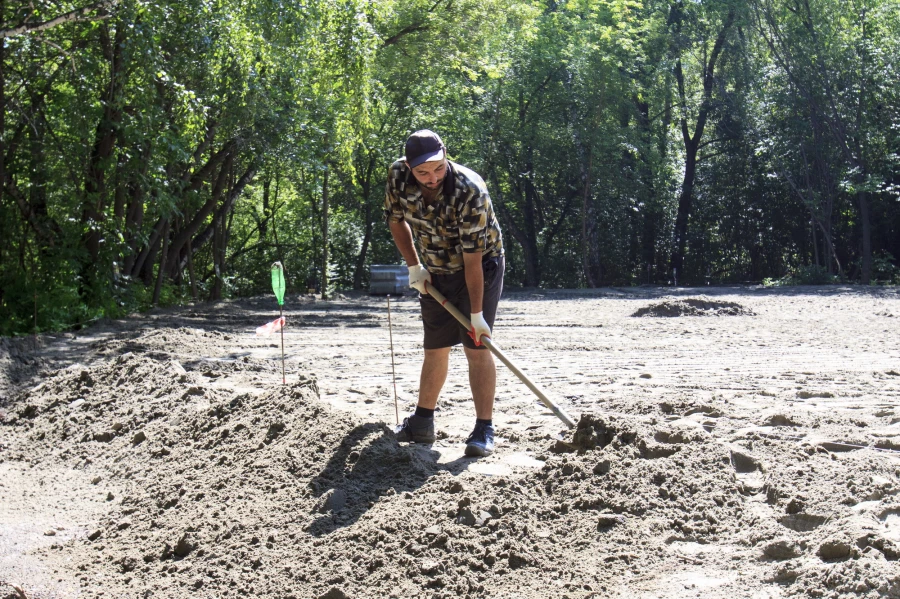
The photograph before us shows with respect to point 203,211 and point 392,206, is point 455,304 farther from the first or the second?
point 203,211

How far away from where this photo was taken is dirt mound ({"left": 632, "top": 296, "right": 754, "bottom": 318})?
13.9m

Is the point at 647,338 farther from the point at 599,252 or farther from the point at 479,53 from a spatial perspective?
the point at 599,252

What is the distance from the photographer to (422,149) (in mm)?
4668

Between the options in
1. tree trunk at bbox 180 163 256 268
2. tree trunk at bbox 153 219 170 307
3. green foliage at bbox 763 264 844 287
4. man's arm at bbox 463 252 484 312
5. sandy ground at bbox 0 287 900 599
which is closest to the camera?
sandy ground at bbox 0 287 900 599

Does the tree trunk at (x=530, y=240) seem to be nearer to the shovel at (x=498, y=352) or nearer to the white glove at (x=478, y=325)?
the shovel at (x=498, y=352)

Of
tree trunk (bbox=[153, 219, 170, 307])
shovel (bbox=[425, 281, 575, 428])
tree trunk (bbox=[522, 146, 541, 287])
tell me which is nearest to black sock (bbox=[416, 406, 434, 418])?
shovel (bbox=[425, 281, 575, 428])

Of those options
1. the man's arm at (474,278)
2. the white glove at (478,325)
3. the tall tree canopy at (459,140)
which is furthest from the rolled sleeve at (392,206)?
the tall tree canopy at (459,140)

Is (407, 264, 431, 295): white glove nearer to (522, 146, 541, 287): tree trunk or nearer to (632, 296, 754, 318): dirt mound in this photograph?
(632, 296, 754, 318): dirt mound

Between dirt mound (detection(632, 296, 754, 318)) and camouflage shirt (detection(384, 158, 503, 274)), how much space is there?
9.14m

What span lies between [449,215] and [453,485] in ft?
4.75

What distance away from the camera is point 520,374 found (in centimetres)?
500

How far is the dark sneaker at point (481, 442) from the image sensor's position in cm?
509

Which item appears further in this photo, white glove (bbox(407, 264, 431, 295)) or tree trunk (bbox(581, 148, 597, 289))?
tree trunk (bbox(581, 148, 597, 289))

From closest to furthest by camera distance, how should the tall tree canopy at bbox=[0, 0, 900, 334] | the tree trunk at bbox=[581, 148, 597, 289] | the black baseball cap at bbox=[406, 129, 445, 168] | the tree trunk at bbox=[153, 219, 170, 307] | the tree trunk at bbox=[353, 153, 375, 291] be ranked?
1. the black baseball cap at bbox=[406, 129, 445, 168]
2. the tall tree canopy at bbox=[0, 0, 900, 334]
3. the tree trunk at bbox=[153, 219, 170, 307]
4. the tree trunk at bbox=[581, 148, 597, 289]
5. the tree trunk at bbox=[353, 153, 375, 291]
